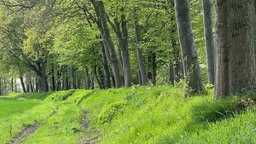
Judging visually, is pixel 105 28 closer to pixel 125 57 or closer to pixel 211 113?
pixel 125 57

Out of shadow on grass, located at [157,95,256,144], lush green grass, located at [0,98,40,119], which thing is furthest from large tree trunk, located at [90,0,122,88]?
shadow on grass, located at [157,95,256,144]

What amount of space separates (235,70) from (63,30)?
1835 cm

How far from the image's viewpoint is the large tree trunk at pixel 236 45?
629 centimetres

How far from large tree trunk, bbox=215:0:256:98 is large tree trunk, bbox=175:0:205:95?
7.82ft

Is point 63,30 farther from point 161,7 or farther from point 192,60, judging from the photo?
point 192,60

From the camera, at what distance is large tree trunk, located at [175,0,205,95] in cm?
895

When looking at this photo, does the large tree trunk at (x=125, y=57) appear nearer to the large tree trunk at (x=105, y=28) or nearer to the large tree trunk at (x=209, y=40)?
the large tree trunk at (x=105, y=28)

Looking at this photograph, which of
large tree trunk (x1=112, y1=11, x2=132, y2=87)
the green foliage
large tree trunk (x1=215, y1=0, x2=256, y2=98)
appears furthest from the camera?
large tree trunk (x1=112, y1=11, x2=132, y2=87)

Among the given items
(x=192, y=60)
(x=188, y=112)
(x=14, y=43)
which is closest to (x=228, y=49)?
(x=188, y=112)

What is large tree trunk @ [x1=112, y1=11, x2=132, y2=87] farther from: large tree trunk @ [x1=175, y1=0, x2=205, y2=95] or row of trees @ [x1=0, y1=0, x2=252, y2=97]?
large tree trunk @ [x1=175, y1=0, x2=205, y2=95]

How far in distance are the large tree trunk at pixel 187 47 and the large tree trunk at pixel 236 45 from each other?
2384 millimetres

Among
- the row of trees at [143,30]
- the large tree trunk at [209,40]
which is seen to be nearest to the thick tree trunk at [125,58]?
the row of trees at [143,30]

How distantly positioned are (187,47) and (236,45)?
2.77 meters

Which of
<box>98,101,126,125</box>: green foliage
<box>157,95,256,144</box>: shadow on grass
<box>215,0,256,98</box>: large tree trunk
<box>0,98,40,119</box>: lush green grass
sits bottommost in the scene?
<box>0,98,40,119</box>: lush green grass
